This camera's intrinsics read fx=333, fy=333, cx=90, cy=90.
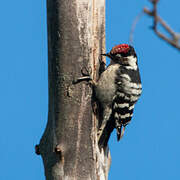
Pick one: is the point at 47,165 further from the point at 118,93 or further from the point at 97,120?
the point at 118,93

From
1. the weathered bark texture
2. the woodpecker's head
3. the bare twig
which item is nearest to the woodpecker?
the woodpecker's head

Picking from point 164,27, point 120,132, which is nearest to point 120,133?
point 120,132

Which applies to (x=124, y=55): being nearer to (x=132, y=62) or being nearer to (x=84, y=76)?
(x=132, y=62)

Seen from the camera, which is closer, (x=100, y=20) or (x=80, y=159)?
(x=80, y=159)

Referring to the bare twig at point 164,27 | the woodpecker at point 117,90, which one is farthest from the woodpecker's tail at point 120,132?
the bare twig at point 164,27

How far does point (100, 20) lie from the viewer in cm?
227

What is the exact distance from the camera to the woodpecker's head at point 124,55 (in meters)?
2.62

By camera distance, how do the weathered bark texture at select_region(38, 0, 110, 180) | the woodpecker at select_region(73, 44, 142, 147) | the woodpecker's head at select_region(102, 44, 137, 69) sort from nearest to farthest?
the weathered bark texture at select_region(38, 0, 110, 180), the woodpecker at select_region(73, 44, 142, 147), the woodpecker's head at select_region(102, 44, 137, 69)

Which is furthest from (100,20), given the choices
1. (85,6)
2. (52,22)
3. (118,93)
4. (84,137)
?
(84,137)

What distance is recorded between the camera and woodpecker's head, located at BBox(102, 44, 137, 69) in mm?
2625

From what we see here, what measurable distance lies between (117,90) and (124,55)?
0.32 meters

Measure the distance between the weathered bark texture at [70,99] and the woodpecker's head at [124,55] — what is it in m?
0.44

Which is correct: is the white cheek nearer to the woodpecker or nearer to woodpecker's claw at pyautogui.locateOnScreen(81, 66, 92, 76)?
the woodpecker

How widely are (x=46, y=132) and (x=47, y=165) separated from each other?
21 cm
